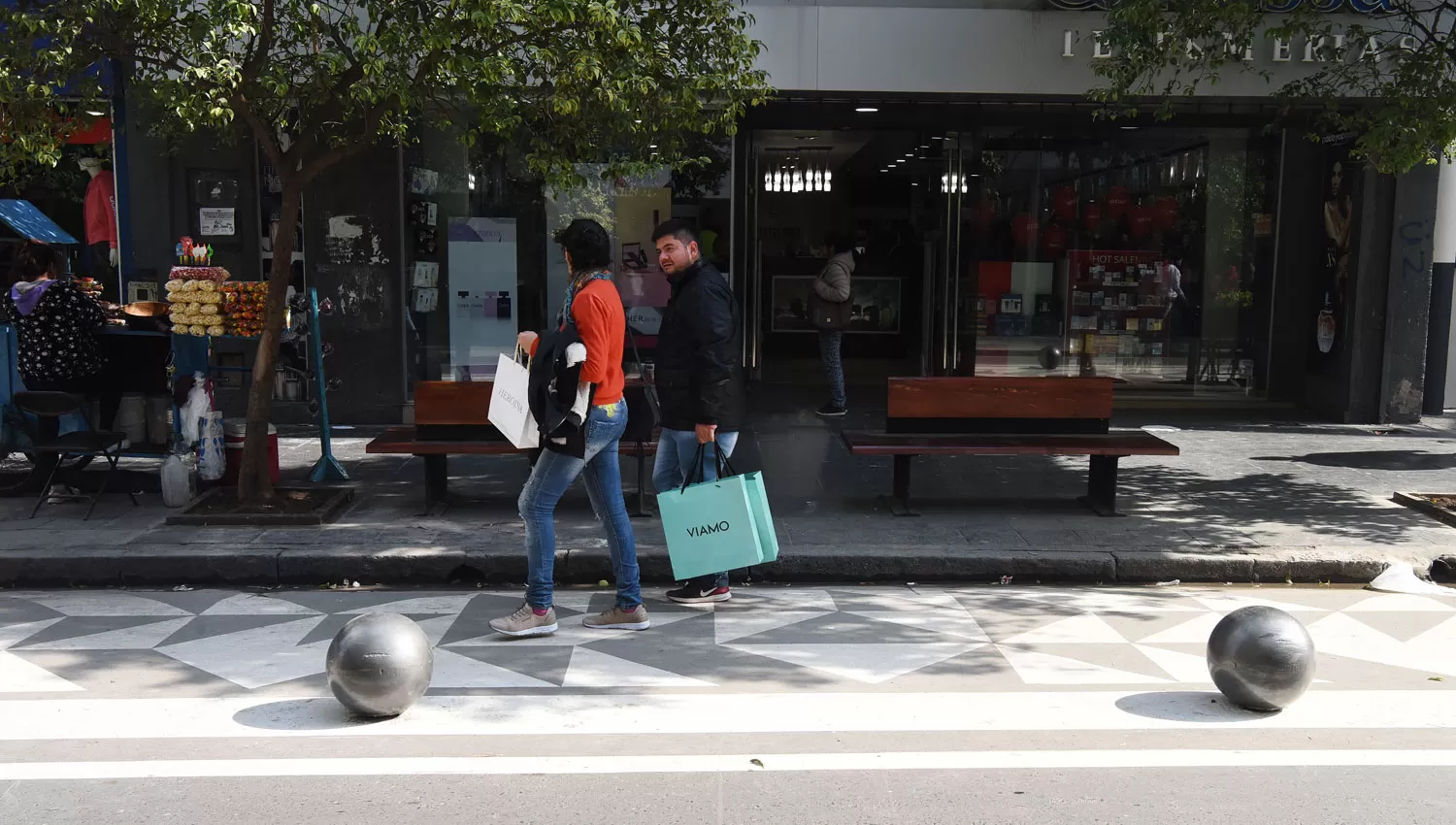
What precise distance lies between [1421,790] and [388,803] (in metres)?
3.54

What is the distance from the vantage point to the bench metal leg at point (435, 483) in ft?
28.1

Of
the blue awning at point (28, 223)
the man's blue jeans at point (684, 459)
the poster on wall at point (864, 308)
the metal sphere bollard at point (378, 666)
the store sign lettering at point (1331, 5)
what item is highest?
the store sign lettering at point (1331, 5)

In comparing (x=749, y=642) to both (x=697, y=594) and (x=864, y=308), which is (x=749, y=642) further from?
(x=864, y=308)

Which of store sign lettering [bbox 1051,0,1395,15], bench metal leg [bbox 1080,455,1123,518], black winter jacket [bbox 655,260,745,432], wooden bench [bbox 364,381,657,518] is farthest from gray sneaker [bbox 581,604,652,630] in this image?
store sign lettering [bbox 1051,0,1395,15]

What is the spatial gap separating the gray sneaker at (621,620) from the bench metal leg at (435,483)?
2.66 m

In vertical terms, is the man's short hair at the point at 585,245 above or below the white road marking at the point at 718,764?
above

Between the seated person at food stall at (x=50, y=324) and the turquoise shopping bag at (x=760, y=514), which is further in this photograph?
the seated person at food stall at (x=50, y=324)

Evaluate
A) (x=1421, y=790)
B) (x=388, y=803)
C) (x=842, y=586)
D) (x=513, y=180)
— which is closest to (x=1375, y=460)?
(x=842, y=586)

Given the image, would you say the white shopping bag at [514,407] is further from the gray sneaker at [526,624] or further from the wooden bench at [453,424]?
the wooden bench at [453,424]

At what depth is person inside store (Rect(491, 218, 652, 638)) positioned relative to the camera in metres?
5.89

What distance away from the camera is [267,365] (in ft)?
27.4

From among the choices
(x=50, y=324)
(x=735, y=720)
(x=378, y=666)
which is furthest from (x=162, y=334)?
(x=735, y=720)

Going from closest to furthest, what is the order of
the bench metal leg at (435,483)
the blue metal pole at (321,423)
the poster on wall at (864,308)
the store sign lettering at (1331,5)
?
the bench metal leg at (435,483) → the blue metal pole at (321,423) → the store sign lettering at (1331,5) → the poster on wall at (864,308)

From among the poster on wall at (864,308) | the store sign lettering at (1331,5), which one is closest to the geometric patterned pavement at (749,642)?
the store sign lettering at (1331,5)
